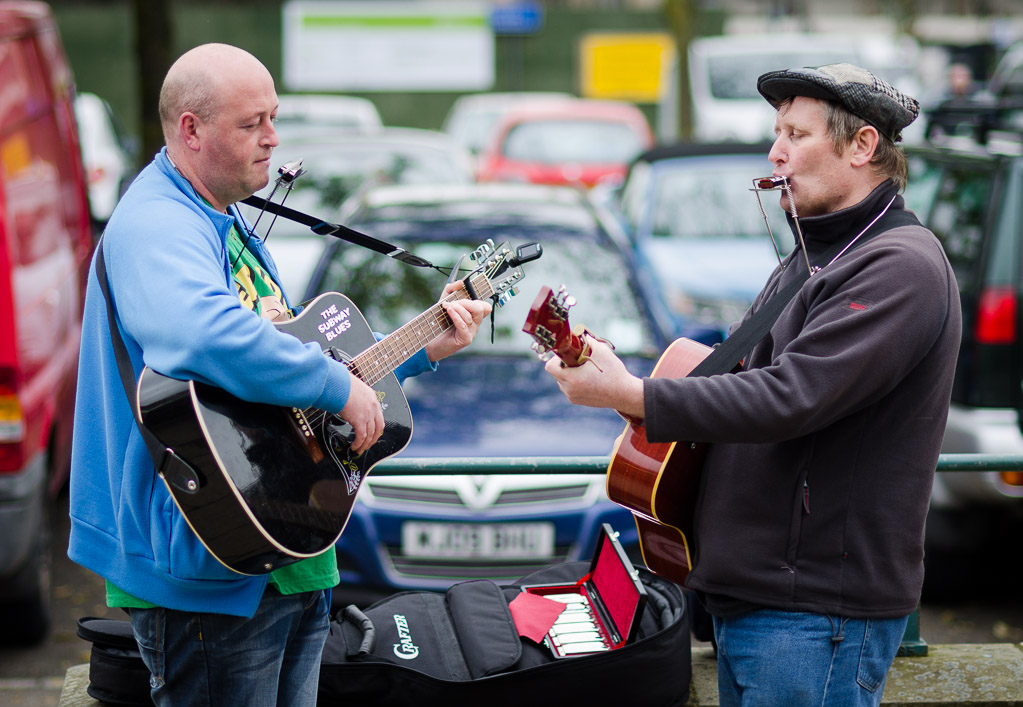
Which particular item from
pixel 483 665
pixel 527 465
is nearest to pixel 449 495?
pixel 527 465

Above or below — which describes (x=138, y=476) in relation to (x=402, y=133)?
above

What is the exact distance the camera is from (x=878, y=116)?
6.60 feet

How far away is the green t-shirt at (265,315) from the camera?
2.07 meters

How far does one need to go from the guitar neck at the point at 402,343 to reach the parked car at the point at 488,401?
2.78 feet

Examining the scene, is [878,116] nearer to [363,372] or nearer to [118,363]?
[363,372]

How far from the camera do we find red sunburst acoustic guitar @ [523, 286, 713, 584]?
2176mm

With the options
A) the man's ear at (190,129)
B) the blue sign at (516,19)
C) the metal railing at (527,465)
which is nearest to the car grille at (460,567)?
the metal railing at (527,465)

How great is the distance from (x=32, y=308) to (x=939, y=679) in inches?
139

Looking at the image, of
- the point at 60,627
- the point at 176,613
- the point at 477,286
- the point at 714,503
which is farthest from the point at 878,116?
the point at 60,627

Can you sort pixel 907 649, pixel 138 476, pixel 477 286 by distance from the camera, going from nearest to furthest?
pixel 138 476 < pixel 477 286 < pixel 907 649

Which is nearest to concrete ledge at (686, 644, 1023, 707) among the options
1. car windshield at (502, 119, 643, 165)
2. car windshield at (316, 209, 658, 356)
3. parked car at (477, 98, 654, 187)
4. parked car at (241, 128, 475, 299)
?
car windshield at (316, 209, 658, 356)

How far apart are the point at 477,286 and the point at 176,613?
104 cm

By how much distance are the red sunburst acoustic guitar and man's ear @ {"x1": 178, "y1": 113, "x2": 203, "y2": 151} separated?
2.28 ft

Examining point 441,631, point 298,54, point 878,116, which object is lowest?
point 298,54
